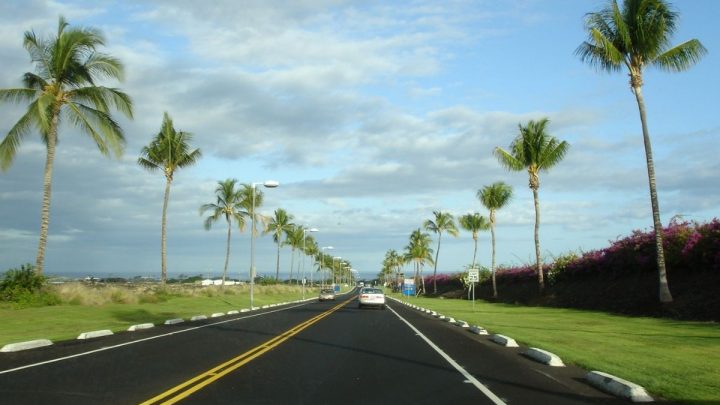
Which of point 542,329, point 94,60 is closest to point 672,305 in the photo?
point 542,329

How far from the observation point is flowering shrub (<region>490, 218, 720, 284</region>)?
27.9 meters

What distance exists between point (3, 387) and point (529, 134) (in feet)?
128

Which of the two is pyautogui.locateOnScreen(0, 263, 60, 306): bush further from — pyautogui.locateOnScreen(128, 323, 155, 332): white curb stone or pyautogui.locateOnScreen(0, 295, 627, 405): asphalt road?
pyautogui.locateOnScreen(0, 295, 627, 405): asphalt road

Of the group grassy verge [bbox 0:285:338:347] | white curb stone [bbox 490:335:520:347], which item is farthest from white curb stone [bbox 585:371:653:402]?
grassy verge [bbox 0:285:338:347]

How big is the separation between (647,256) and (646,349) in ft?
64.8

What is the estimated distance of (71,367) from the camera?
12.2 m

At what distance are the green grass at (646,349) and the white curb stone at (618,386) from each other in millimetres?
342

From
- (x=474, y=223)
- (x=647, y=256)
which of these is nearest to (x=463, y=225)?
(x=474, y=223)

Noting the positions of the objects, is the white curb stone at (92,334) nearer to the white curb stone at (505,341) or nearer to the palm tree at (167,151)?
the white curb stone at (505,341)

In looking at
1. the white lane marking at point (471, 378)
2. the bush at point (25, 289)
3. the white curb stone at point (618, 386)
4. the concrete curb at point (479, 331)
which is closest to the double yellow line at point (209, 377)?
the white lane marking at point (471, 378)

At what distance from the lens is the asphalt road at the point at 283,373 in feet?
30.2

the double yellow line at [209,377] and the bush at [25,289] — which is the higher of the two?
the bush at [25,289]

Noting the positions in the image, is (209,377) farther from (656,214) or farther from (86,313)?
(656,214)

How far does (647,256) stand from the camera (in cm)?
3312
